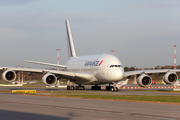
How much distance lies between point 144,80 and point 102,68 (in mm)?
6690

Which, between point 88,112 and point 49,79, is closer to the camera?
point 88,112

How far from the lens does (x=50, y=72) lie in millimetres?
45594

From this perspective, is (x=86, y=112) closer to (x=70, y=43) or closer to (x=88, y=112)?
(x=88, y=112)

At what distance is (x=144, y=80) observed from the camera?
4603 cm

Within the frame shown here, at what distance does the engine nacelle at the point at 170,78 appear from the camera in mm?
45094

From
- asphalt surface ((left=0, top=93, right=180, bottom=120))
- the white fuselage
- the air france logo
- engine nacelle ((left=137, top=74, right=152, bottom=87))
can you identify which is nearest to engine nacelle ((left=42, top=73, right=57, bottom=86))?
the white fuselage

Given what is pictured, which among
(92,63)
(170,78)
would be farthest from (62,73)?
(170,78)

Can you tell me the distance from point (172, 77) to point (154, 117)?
108 feet

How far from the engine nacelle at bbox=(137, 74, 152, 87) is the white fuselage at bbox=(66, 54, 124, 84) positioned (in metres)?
3.39

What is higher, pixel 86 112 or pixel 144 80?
pixel 144 80

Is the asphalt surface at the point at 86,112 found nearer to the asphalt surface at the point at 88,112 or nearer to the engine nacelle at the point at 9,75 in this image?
the asphalt surface at the point at 88,112

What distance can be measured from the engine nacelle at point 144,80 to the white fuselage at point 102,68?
339 centimetres

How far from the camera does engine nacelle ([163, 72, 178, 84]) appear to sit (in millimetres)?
45094

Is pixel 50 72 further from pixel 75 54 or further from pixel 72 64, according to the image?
pixel 75 54
